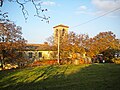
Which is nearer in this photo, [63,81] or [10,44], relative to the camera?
[63,81]

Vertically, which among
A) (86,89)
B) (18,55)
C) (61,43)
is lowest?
(86,89)

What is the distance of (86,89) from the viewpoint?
13.2 meters

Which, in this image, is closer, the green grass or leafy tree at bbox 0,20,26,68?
the green grass

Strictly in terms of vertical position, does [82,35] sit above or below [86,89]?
above

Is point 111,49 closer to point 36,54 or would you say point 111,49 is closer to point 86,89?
point 36,54

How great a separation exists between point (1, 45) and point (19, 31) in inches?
218

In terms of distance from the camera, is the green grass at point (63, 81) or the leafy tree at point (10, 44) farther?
the leafy tree at point (10, 44)

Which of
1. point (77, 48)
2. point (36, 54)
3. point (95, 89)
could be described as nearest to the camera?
point (95, 89)

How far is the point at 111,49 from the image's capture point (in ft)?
187

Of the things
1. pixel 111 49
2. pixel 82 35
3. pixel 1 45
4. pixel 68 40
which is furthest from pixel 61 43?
pixel 1 45

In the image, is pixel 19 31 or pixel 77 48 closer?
pixel 19 31

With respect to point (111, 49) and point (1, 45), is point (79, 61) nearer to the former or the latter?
point (111, 49)

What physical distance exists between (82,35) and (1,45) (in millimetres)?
24429

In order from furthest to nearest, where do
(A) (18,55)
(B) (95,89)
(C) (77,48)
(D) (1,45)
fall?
(C) (77,48)
(A) (18,55)
(D) (1,45)
(B) (95,89)
